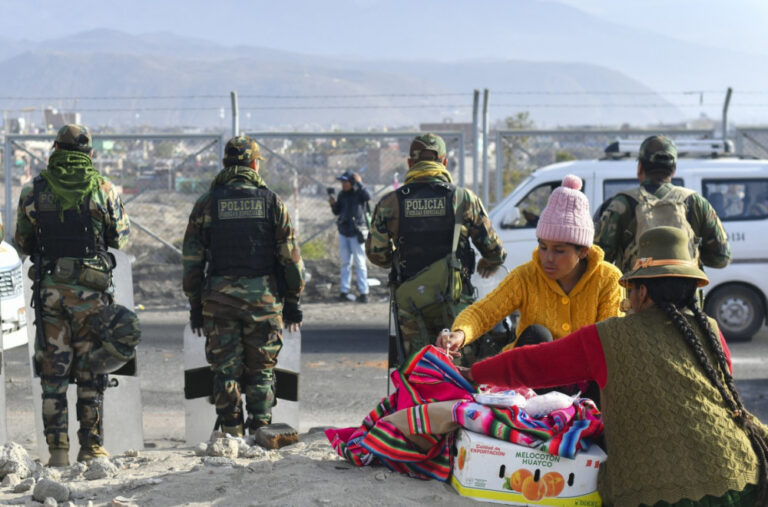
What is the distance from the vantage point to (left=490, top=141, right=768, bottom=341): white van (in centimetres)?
991

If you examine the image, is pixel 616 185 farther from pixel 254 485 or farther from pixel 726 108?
pixel 254 485

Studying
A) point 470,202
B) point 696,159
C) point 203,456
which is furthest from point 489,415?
point 696,159

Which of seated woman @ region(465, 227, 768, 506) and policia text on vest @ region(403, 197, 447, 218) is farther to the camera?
policia text on vest @ region(403, 197, 447, 218)

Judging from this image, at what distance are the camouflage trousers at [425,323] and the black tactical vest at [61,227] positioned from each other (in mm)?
1983

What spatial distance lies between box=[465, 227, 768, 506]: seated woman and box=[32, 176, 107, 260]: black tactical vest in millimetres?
3417

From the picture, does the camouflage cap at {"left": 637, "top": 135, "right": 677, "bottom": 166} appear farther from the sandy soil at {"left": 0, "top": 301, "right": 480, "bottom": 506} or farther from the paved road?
the sandy soil at {"left": 0, "top": 301, "right": 480, "bottom": 506}

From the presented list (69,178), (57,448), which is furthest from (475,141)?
(57,448)

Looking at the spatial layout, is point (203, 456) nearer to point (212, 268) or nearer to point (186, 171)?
point (212, 268)

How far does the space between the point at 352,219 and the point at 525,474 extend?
9268mm

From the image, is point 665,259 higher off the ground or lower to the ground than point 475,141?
lower

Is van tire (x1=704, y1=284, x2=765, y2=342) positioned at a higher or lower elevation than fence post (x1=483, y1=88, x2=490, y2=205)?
lower

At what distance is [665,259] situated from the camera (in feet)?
12.1

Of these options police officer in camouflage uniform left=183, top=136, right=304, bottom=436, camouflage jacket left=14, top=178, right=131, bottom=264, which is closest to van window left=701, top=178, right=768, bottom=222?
police officer in camouflage uniform left=183, top=136, right=304, bottom=436

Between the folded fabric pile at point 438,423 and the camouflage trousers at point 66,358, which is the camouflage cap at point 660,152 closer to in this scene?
the folded fabric pile at point 438,423
